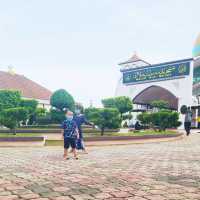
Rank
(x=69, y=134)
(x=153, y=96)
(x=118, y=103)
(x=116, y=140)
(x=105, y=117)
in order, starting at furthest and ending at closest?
(x=153, y=96), (x=118, y=103), (x=105, y=117), (x=116, y=140), (x=69, y=134)

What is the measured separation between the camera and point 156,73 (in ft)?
124

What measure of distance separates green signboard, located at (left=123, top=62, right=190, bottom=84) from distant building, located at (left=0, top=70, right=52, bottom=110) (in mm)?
11896

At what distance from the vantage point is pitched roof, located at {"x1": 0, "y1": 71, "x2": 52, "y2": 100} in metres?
37.7

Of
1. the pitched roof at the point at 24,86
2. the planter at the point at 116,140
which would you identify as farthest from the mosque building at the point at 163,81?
the planter at the point at 116,140

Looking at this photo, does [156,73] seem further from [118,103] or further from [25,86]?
[25,86]

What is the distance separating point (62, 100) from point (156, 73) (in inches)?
706

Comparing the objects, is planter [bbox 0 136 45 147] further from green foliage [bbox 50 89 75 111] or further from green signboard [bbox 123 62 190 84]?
green signboard [bbox 123 62 190 84]

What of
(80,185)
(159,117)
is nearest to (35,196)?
(80,185)

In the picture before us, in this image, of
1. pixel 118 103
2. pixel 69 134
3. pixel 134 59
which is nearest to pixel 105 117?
pixel 69 134

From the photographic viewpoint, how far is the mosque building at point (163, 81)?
1351 inches

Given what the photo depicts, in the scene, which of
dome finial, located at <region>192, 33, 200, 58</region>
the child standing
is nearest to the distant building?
dome finial, located at <region>192, 33, 200, 58</region>

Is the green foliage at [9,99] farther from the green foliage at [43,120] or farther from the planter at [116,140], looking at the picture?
the planter at [116,140]

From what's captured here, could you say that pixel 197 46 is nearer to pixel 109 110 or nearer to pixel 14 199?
pixel 109 110

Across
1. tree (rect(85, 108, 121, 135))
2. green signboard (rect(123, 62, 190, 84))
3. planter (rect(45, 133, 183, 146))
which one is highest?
green signboard (rect(123, 62, 190, 84))
